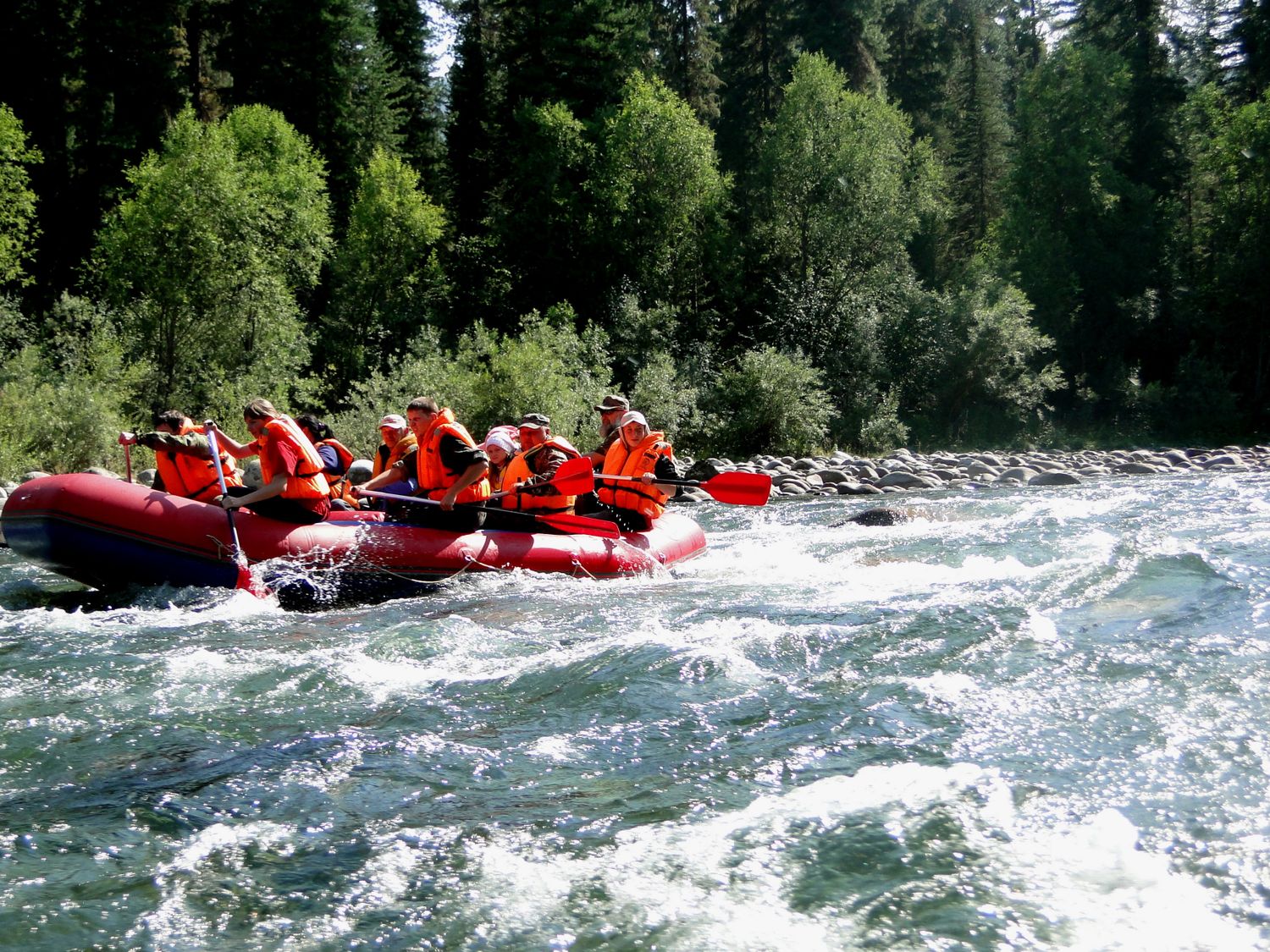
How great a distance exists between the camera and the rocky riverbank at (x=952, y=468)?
18016 millimetres

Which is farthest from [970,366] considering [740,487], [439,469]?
[439,469]

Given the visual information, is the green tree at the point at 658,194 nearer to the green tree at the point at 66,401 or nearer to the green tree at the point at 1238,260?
the green tree at the point at 66,401

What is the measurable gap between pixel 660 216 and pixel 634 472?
63.7 ft

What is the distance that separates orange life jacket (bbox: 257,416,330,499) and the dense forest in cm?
1371

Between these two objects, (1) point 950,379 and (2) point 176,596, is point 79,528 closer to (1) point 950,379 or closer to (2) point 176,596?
(2) point 176,596

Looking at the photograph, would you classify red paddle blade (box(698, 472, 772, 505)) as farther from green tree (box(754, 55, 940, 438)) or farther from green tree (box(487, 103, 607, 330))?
green tree (box(487, 103, 607, 330))

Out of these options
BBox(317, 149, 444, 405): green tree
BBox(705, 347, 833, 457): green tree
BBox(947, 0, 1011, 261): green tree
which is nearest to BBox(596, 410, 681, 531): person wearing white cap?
BBox(705, 347, 833, 457): green tree

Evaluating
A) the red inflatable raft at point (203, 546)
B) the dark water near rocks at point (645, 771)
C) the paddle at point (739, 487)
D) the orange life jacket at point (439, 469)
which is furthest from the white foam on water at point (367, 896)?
the paddle at point (739, 487)

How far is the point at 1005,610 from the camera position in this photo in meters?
7.46

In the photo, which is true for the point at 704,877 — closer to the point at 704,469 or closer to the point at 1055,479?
the point at 1055,479

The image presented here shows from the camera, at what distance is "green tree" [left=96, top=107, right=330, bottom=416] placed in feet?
75.5

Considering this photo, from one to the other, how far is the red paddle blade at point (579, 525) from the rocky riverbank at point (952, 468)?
22.9ft

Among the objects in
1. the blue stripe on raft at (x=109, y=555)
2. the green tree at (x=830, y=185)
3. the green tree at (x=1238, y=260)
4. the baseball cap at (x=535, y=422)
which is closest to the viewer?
the blue stripe on raft at (x=109, y=555)

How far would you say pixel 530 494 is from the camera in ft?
31.6
